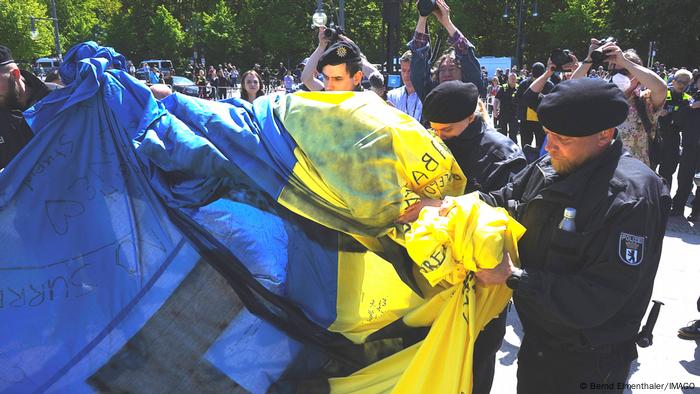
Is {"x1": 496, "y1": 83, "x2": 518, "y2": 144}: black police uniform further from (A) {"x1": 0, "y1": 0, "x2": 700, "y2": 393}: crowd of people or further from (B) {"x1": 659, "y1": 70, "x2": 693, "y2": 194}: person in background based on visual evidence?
(A) {"x1": 0, "y1": 0, "x2": 700, "y2": 393}: crowd of people

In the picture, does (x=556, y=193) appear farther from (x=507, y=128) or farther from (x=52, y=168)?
(x=507, y=128)

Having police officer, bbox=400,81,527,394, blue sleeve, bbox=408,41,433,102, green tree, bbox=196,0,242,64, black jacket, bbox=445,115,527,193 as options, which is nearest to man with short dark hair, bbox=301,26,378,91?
blue sleeve, bbox=408,41,433,102

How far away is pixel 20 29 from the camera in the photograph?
36562 millimetres

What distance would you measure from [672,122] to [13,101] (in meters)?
7.58

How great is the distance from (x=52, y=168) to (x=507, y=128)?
37.0 ft

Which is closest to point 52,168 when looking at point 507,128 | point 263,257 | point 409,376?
point 263,257

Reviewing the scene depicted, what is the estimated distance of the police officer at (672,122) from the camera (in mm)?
7414

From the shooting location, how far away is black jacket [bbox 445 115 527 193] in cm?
296

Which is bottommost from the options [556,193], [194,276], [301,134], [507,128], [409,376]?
[507,128]

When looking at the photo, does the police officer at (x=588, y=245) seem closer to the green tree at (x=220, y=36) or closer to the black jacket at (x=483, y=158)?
the black jacket at (x=483, y=158)

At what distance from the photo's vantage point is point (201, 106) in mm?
2617

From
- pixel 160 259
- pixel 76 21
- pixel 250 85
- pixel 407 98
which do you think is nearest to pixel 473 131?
pixel 160 259

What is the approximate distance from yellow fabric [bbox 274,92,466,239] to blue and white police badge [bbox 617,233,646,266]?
28.9 inches

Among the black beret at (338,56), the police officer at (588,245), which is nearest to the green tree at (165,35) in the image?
the black beret at (338,56)
